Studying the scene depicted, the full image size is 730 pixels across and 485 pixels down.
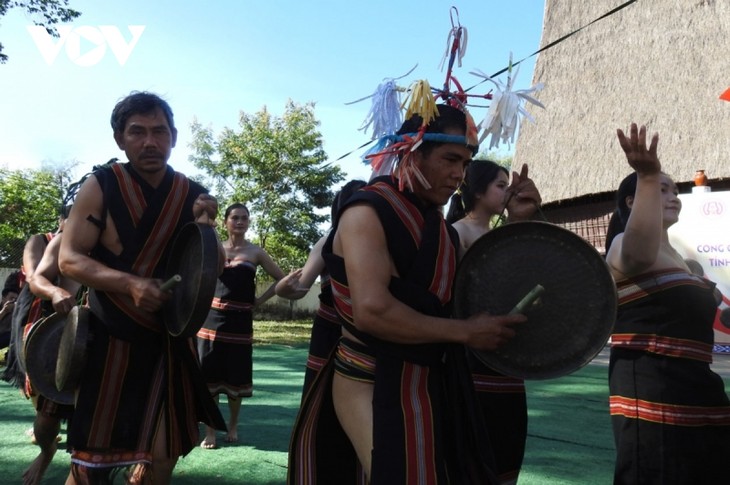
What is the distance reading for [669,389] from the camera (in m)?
2.80

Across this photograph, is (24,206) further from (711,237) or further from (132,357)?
(132,357)

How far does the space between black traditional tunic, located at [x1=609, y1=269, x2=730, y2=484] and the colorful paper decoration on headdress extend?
92 centimetres

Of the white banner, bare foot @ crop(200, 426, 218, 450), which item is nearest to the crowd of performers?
bare foot @ crop(200, 426, 218, 450)

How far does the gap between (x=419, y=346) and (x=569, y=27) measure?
19.4 m

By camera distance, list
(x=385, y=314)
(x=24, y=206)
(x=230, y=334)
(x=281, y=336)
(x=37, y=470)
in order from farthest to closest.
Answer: (x=24, y=206)
(x=281, y=336)
(x=230, y=334)
(x=37, y=470)
(x=385, y=314)

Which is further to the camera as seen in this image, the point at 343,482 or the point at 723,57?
the point at 723,57

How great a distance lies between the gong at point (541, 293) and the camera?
2.17 m

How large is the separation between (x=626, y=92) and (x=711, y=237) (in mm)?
7091

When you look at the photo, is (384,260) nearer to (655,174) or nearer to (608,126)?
(655,174)

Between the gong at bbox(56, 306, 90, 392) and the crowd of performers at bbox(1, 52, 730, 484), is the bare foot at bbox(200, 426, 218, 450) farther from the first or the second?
the gong at bbox(56, 306, 90, 392)

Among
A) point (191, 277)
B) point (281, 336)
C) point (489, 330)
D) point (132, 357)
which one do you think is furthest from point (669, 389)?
point (281, 336)

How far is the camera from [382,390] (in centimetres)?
209

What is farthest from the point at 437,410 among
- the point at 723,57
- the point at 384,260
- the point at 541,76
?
the point at 541,76

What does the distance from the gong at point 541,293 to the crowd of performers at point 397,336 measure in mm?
76
